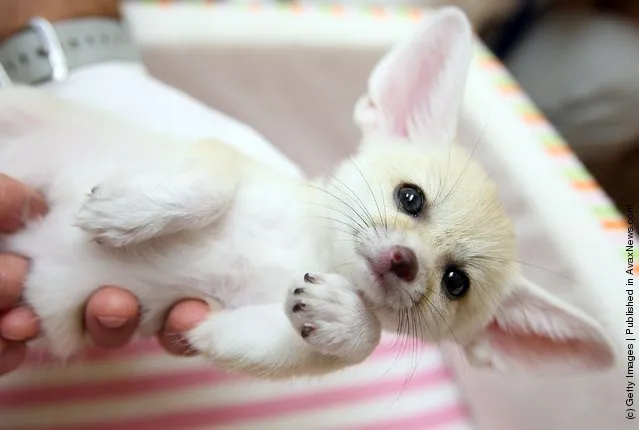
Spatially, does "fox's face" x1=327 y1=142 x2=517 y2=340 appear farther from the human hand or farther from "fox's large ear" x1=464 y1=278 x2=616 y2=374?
the human hand

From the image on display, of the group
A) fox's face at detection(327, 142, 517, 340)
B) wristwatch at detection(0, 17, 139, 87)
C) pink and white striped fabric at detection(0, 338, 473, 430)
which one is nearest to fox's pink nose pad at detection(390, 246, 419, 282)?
fox's face at detection(327, 142, 517, 340)

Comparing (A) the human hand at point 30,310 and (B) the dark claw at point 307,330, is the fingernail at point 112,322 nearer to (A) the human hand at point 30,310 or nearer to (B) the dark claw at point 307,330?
(A) the human hand at point 30,310

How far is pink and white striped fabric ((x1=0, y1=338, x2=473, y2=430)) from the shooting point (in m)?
1.24

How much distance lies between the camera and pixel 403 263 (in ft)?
2.68

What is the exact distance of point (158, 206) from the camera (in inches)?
33.3

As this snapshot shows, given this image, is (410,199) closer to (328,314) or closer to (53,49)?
(328,314)

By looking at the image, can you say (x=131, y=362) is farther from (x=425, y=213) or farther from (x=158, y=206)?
(x=425, y=213)

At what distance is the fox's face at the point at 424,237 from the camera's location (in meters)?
0.86

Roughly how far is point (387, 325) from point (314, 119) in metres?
1.00

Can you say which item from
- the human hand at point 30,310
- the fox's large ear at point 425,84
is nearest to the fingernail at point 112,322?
the human hand at point 30,310

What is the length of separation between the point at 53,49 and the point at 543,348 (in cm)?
101

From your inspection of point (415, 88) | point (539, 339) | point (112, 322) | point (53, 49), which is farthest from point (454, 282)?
point (53, 49)

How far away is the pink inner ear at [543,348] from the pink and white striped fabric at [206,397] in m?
0.27

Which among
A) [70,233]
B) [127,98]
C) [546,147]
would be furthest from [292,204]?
[546,147]
